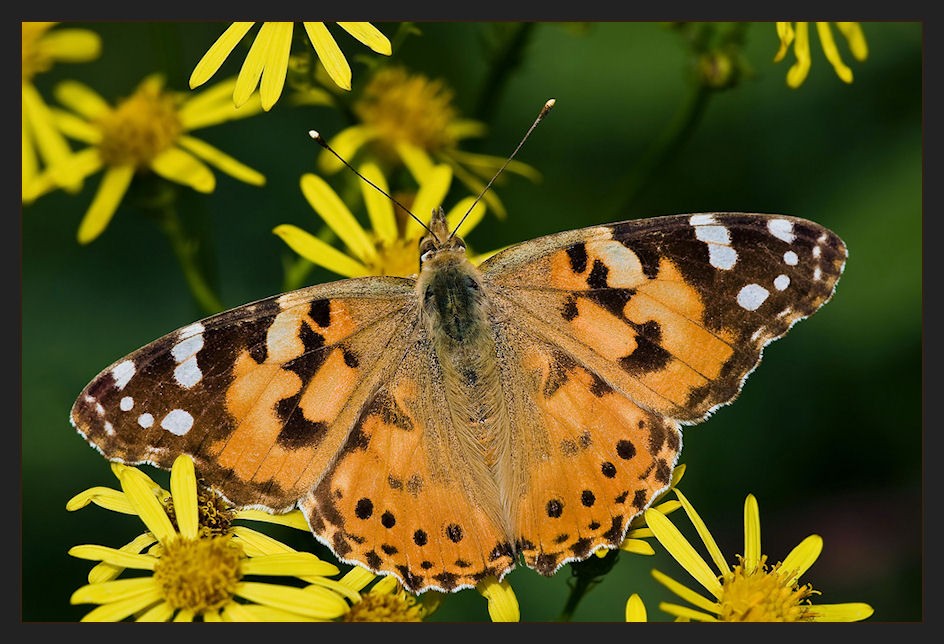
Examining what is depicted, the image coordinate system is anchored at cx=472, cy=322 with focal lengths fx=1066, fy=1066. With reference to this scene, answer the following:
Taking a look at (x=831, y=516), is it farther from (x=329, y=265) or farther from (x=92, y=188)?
(x=92, y=188)

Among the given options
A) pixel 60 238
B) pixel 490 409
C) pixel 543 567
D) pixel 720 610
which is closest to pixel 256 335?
pixel 490 409

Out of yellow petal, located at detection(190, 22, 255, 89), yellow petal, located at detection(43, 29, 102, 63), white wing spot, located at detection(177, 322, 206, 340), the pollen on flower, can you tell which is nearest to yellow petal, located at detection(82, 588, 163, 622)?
the pollen on flower

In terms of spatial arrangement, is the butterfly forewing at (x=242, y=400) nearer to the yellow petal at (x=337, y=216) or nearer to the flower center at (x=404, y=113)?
the yellow petal at (x=337, y=216)

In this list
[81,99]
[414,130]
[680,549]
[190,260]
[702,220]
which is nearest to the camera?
[702,220]

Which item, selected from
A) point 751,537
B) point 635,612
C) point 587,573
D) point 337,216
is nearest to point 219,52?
point 337,216

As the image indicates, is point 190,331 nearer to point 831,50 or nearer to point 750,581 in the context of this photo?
point 750,581

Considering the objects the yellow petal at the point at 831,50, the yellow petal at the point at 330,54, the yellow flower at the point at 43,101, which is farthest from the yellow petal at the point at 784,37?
the yellow flower at the point at 43,101
